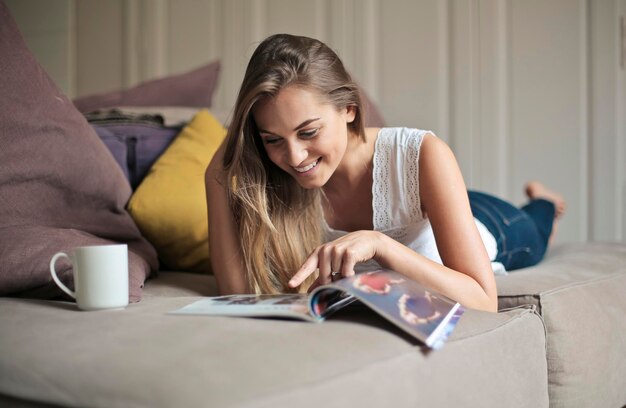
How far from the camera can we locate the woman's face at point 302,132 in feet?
4.51

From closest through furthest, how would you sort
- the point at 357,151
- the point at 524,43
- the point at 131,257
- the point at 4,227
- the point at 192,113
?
the point at 4,227, the point at 131,257, the point at 357,151, the point at 192,113, the point at 524,43

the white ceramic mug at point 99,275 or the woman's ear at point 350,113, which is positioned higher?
the woman's ear at point 350,113

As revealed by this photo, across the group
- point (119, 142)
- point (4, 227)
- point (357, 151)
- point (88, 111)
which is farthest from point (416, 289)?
point (88, 111)

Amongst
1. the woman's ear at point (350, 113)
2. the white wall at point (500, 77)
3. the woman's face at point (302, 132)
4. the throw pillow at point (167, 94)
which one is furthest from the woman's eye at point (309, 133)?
the white wall at point (500, 77)

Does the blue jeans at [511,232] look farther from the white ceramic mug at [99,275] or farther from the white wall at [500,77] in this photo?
the white ceramic mug at [99,275]

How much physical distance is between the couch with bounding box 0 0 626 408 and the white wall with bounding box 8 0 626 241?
1.73 ft

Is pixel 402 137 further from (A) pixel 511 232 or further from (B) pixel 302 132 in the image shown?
(A) pixel 511 232

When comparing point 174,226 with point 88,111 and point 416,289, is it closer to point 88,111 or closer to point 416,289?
point 88,111

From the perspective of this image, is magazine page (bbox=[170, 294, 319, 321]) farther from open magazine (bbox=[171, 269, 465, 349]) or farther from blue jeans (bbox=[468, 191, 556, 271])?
blue jeans (bbox=[468, 191, 556, 271])

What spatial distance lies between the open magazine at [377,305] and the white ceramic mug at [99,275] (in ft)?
0.44

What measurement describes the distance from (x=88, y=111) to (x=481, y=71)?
1.47 meters

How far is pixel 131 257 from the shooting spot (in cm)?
154

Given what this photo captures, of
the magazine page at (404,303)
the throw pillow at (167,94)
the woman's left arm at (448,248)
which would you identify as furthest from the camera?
the throw pillow at (167,94)

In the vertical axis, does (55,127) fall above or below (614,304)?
above
